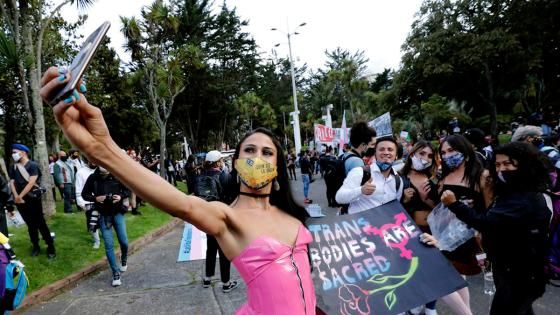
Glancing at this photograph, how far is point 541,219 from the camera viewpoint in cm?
228

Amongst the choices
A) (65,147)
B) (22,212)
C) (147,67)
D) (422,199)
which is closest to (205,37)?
(147,67)

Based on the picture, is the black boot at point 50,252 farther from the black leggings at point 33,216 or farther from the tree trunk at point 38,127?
the tree trunk at point 38,127

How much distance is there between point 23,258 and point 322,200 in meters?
8.33

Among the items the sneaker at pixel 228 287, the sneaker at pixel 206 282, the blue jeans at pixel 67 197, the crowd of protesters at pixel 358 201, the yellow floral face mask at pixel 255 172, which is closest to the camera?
the crowd of protesters at pixel 358 201

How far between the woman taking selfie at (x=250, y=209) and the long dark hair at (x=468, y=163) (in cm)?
197

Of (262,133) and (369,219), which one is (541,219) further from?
(262,133)

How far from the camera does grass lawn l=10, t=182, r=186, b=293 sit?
17.3ft

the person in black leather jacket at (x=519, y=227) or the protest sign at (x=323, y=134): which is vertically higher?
the protest sign at (x=323, y=134)

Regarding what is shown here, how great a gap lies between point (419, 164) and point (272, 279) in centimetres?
263

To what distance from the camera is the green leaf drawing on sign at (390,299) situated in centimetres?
257

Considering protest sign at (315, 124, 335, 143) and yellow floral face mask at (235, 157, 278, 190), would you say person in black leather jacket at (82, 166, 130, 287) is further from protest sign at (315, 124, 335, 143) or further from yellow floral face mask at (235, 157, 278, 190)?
protest sign at (315, 124, 335, 143)

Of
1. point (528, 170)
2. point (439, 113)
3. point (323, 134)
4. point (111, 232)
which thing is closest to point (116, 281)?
point (111, 232)

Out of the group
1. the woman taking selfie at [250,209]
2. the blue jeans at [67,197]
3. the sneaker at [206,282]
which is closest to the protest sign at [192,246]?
the sneaker at [206,282]

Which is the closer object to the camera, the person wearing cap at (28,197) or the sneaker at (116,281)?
the sneaker at (116,281)
